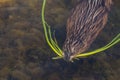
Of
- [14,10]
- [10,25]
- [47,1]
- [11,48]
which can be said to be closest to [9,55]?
[11,48]

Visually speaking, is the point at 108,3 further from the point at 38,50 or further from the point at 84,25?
the point at 38,50

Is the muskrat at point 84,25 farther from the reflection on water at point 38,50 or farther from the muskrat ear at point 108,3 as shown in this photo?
the reflection on water at point 38,50

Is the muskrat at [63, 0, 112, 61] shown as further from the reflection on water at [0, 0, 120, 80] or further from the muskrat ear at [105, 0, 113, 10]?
the reflection on water at [0, 0, 120, 80]

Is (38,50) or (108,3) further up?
(108,3)

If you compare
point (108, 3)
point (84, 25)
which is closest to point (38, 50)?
point (84, 25)

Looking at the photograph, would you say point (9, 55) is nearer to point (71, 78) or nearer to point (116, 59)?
point (71, 78)
